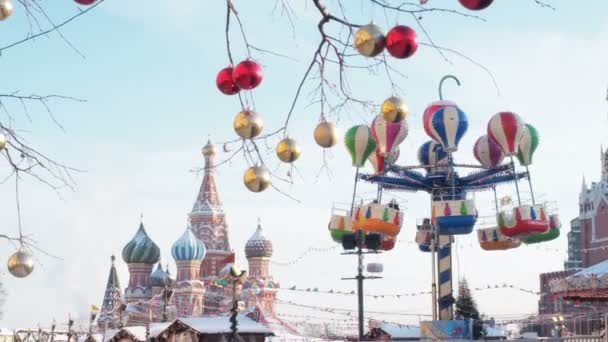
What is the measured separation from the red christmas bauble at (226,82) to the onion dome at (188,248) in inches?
1703

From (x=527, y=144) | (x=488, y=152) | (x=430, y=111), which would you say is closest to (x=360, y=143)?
(x=430, y=111)

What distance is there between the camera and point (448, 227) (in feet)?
59.4

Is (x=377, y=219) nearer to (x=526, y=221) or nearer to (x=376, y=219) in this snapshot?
(x=376, y=219)

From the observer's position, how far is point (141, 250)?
159 feet

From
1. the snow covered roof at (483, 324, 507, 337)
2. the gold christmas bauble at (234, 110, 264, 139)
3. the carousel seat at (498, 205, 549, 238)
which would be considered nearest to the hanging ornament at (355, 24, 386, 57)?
the gold christmas bauble at (234, 110, 264, 139)

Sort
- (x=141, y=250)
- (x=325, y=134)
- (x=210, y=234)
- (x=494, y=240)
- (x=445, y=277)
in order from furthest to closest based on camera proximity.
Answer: (x=210, y=234) < (x=141, y=250) < (x=494, y=240) < (x=445, y=277) < (x=325, y=134)

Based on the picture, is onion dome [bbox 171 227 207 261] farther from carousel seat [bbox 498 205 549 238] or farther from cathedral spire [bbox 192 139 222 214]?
carousel seat [bbox 498 205 549 238]

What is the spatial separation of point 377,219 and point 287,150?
14.0 m

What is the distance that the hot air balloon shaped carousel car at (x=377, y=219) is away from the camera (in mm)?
17906

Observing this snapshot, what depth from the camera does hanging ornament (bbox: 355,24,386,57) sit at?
3.53m

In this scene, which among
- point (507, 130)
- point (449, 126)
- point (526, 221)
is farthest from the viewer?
point (526, 221)

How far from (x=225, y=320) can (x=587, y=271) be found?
47.3 ft

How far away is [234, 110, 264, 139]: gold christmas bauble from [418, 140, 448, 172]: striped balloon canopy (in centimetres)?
1596

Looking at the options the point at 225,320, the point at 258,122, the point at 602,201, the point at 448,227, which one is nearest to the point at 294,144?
the point at 258,122
